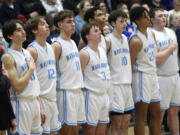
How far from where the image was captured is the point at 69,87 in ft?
20.8

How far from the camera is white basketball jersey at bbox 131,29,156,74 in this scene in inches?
287

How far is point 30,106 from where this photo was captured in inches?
224

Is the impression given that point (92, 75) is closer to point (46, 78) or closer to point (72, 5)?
point (46, 78)

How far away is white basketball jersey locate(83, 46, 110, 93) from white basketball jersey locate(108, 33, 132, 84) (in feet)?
1.07

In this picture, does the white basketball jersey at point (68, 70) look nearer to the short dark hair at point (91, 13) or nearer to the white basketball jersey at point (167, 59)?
the short dark hair at point (91, 13)

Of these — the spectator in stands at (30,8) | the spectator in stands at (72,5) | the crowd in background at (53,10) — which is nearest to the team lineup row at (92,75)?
the crowd in background at (53,10)

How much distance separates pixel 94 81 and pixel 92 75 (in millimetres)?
97

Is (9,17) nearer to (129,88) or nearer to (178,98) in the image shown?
(129,88)

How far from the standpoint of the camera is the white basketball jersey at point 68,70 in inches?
251

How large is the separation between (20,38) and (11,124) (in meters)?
1.19

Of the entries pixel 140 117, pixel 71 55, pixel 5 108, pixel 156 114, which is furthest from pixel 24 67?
pixel 156 114

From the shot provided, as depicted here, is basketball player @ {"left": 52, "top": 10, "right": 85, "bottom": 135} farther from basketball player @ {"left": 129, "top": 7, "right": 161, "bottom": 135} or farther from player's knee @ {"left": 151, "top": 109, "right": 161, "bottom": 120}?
player's knee @ {"left": 151, "top": 109, "right": 161, "bottom": 120}

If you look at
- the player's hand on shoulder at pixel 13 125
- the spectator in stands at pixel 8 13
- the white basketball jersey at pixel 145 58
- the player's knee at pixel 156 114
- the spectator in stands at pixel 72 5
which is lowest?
the player's knee at pixel 156 114

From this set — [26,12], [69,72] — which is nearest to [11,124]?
[69,72]
